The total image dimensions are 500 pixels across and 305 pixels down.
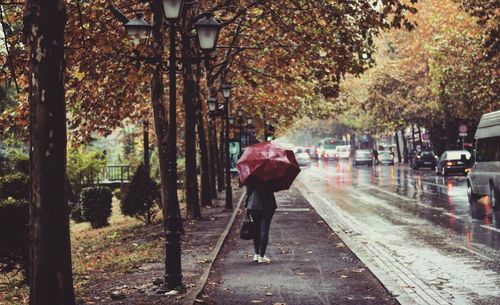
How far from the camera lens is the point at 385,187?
3347cm

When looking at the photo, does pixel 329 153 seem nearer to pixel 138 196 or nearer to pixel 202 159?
pixel 202 159

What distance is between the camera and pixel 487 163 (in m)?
20.7

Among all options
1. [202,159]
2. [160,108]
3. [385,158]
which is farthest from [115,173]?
[385,158]

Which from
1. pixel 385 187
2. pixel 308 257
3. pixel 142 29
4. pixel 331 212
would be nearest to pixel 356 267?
pixel 308 257

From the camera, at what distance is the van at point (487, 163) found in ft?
65.3

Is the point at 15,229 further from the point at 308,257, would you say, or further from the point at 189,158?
the point at 189,158

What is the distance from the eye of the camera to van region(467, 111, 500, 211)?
65.3 feet

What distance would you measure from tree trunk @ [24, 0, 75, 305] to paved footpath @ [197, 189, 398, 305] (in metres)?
2.28

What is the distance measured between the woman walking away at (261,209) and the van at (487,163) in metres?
10.1

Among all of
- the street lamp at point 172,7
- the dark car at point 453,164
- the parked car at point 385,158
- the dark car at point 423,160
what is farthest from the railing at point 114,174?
the parked car at point 385,158

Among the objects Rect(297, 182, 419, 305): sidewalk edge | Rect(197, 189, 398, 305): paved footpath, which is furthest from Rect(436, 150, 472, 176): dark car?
Rect(197, 189, 398, 305): paved footpath

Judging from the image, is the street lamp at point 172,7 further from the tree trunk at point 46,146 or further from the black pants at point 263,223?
the black pants at point 263,223

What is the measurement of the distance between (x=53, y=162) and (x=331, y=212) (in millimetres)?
15752

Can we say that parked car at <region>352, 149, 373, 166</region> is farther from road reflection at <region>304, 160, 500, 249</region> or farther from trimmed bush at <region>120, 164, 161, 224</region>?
trimmed bush at <region>120, 164, 161, 224</region>
